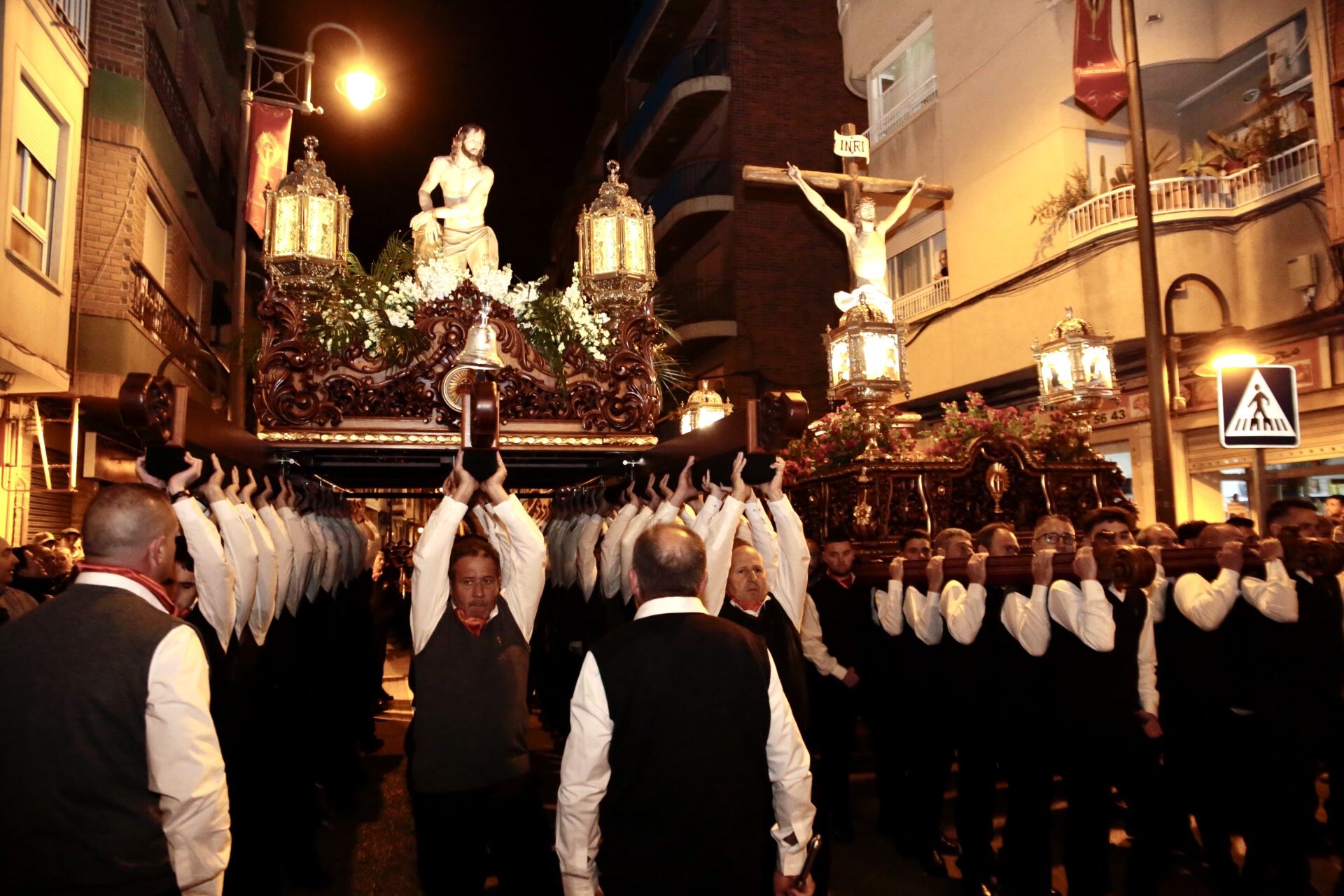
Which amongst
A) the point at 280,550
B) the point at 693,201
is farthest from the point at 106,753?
the point at 693,201

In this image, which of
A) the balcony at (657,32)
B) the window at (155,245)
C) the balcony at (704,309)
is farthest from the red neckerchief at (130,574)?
the balcony at (657,32)

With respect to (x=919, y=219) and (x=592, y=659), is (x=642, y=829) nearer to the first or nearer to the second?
(x=592, y=659)

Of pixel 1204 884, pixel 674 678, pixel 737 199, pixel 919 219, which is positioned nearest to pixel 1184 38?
pixel 919 219

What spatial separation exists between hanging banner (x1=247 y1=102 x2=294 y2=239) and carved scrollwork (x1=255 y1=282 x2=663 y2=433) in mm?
8066

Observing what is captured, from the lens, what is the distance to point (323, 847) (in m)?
5.64

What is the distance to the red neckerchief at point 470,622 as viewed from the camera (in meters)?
3.65

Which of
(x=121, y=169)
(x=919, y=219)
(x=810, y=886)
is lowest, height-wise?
(x=810, y=886)

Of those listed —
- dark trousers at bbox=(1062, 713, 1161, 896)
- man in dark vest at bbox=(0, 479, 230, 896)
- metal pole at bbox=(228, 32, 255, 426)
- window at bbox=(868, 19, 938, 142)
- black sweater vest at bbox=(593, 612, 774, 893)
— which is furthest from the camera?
window at bbox=(868, 19, 938, 142)

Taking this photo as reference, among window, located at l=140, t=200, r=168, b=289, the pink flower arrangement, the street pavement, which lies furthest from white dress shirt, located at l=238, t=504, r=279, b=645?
window, located at l=140, t=200, r=168, b=289

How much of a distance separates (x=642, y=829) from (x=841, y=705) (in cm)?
357

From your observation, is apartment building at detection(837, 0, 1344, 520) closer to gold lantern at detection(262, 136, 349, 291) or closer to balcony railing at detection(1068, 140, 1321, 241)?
balcony railing at detection(1068, 140, 1321, 241)

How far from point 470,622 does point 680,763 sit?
1253 mm

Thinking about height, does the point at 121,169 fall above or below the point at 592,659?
above

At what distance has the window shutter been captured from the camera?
28.1ft
